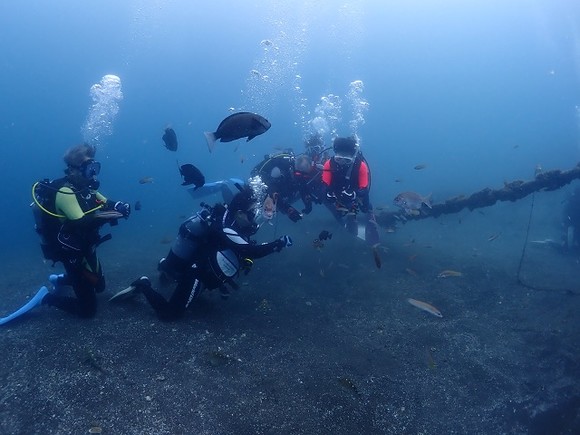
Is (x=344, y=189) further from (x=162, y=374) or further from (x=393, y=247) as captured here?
(x=162, y=374)

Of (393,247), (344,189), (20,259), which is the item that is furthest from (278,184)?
(20,259)

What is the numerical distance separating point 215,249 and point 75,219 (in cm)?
238

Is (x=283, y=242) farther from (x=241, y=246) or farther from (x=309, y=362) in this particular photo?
(x=309, y=362)

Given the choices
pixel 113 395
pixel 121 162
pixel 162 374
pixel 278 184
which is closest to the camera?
pixel 113 395

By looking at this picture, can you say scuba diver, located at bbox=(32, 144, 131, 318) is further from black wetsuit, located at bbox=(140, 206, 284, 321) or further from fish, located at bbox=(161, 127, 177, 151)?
fish, located at bbox=(161, 127, 177, 151)

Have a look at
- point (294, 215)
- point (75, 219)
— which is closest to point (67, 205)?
point (75, 219)

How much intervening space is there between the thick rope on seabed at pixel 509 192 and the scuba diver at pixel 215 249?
6957 mm

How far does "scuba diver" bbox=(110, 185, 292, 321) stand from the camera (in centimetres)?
609

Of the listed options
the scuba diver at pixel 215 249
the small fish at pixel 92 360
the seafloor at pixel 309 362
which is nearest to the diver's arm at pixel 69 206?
the scuba diver at pixel 215 249

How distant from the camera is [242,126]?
5059mm

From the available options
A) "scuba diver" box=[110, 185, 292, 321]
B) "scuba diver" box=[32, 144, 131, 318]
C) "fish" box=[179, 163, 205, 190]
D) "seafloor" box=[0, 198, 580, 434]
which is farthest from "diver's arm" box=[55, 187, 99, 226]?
"seafloor" box=[0, 198, 580, 434]

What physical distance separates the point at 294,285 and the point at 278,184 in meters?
3.02

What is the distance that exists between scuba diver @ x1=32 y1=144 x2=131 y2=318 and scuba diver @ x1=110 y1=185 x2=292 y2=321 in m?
1.06

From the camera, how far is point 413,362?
6.25m
